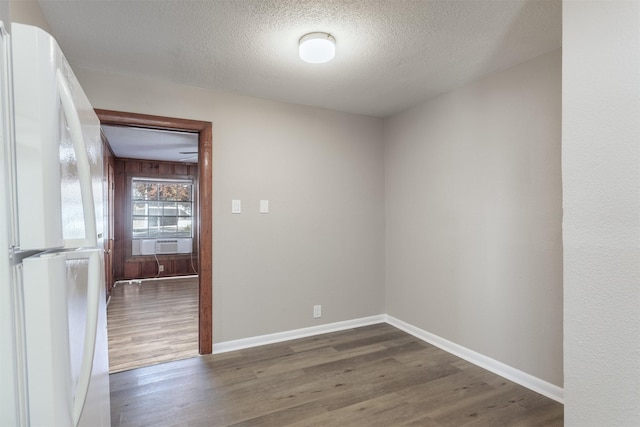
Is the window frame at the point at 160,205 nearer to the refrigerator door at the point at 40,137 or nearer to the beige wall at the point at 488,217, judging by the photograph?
the beige wall at the point at 488,217

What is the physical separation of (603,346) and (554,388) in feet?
4.16

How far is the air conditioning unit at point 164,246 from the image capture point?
654cm

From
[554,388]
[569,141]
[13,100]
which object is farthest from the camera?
[554,388]

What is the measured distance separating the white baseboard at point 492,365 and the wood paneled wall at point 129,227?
4.72 meters

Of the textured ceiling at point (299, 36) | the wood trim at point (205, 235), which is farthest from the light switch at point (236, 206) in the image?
the textured ceiling at point (299, 36)

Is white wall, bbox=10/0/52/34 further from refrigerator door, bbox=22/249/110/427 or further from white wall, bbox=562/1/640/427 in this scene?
white wall, bbox=562/1/640/427

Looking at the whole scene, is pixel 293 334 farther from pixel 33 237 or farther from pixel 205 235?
pixel 33 237

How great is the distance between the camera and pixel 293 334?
3.28m

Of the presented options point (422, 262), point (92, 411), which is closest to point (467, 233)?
point (422, 262)

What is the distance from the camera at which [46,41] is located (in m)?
0.80

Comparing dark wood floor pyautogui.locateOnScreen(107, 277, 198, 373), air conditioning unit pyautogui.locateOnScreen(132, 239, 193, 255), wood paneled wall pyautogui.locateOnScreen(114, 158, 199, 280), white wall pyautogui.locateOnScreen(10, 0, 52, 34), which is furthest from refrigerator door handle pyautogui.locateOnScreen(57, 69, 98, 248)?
air conditioning unit pyautogui.locateOnScreen(132, 239, 193, 255)

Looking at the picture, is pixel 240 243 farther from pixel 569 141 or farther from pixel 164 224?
pixel 164 224

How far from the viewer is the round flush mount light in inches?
79.1

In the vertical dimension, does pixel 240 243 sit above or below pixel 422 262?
above
